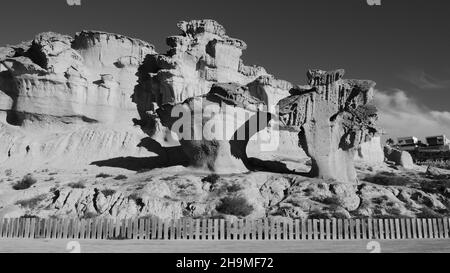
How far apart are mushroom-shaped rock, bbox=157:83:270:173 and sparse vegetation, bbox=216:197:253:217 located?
21.6ft

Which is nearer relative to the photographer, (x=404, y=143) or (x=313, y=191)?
(x=313, y=191)

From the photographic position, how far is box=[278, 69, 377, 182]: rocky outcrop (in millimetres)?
28719

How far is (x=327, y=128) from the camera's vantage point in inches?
1134

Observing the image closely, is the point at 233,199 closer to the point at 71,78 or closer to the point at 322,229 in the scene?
the point at 322,229

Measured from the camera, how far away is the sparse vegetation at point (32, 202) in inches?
922

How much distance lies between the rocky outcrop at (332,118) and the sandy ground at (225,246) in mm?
14678

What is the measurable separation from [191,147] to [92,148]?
54.3ft

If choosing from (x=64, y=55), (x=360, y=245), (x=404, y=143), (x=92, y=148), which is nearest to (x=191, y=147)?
(x=92, y=148)

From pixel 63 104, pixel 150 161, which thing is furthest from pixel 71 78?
pixel 150 161

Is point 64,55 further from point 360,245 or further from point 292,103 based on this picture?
point 360,245

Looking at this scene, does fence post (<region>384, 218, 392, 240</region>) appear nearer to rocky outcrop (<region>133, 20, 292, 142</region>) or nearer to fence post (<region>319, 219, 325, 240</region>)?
fence post (<region>319, 219, 325, 240</region>)

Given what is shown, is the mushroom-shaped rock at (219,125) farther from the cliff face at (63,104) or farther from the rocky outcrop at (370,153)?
the rocky outcrop at (370,153)

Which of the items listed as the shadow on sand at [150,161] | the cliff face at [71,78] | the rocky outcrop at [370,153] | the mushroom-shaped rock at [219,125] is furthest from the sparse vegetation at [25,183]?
the rocky outcrop at [370,153]

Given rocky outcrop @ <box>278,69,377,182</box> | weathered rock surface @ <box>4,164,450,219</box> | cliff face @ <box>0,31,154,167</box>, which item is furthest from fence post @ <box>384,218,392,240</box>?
cliff face @ <box>0,31,154,167</box>
